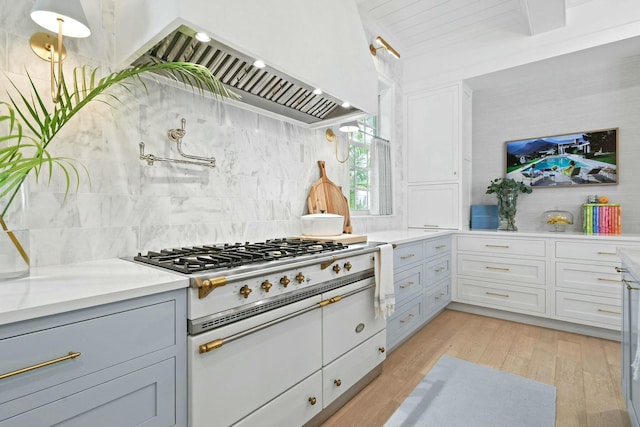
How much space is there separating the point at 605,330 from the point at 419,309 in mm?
1612

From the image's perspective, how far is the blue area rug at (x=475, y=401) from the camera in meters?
1.68

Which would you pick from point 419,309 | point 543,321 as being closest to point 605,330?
point 543,321

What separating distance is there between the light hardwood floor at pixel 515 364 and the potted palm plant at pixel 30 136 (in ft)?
5.11

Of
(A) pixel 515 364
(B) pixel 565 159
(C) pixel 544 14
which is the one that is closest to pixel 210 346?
(A) pixel 515 364

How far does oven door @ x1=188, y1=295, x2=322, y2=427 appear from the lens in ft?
3.58

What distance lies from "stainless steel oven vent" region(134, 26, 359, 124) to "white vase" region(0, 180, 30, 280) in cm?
77

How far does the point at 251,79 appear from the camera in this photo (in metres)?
1.74

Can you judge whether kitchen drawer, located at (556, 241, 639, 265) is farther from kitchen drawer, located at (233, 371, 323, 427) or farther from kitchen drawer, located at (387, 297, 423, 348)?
kitchen drawer, located at (233, 371, 323, 427)

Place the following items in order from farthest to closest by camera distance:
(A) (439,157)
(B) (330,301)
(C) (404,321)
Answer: (A) (439,157), (C) (404,321), (B) (330,301)

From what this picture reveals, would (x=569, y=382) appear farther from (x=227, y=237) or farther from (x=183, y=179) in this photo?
(x=183, y=179)

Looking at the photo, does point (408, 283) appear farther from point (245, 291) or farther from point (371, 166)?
point (245, 291)

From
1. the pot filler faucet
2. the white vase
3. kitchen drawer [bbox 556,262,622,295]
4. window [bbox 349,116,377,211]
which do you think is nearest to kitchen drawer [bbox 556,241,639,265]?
kitchen drawer [bbox 556,262,622,295]

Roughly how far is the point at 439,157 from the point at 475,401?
8.55 feet

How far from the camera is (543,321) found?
304cm
